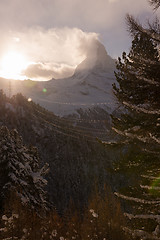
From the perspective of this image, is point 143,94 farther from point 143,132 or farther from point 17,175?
point 17,175

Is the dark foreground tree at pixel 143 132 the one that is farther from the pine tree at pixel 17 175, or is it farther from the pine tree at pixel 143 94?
the pine tree at pixel 17 175

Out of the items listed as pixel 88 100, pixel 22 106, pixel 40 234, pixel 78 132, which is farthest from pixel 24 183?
pixel 88 100

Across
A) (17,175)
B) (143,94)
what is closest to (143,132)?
(143,94)

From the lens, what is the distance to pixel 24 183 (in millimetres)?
14172

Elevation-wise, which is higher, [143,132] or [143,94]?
[143,94]

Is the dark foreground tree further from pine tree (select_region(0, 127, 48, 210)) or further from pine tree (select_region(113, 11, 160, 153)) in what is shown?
pine tree (select_region(0, 127, 48, 210))

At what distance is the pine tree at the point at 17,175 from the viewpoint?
14016 millimetres

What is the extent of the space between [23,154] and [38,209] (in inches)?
139

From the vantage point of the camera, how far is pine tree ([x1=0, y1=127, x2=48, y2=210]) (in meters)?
14.0

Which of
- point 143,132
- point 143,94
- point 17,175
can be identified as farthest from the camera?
point 17,175

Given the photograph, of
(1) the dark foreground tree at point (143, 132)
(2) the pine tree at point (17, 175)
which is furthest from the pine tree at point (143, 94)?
(2) the pine tree at point (17, 175)

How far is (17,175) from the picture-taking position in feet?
48.0

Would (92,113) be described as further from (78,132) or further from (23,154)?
(23,154)

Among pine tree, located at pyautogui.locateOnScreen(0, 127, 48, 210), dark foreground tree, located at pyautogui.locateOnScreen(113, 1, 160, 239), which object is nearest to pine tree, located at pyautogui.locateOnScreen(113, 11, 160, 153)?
dark foreground tree, located at pyautogui.locateOnScreen(113, 1, 160, 239)
